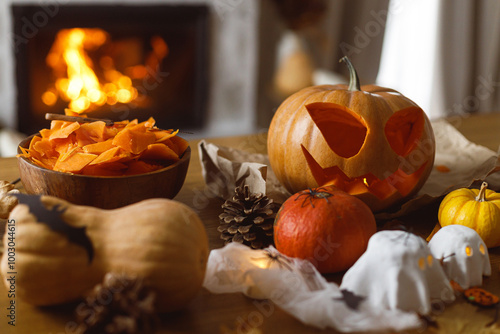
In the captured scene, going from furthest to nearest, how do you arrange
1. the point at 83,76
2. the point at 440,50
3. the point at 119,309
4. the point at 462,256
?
the point at 440,50
the point at 83,76
the point at 462,256
the point at 119,309

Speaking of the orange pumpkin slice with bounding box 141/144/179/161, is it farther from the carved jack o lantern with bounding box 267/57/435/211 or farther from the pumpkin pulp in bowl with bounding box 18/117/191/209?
the carved jack o lantern with bounding box 267/57/435/211

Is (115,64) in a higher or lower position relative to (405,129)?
lower

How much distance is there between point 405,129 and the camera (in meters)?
0.89

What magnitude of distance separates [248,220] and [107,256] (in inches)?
10.1

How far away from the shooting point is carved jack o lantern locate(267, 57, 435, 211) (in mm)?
829

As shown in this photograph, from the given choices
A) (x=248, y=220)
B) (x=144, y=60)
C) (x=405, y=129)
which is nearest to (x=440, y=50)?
(x=144, y=60)

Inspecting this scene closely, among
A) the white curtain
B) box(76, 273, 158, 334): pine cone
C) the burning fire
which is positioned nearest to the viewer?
box(76, 273, 158, 334): pine cone

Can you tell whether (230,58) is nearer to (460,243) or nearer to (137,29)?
(137,29)

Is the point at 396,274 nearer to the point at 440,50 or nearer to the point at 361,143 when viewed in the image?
the point at 361,143

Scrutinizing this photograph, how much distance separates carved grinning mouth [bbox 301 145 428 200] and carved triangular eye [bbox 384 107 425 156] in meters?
0.04

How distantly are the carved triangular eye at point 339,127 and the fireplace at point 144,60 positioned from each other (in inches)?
76.0

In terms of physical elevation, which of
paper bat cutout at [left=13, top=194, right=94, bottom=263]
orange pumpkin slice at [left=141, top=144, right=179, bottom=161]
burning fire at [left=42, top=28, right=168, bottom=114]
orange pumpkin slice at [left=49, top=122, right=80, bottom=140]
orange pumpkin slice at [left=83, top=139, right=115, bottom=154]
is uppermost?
orange pumpkin slice at [left=49, top=122, right=80, bottom=140]

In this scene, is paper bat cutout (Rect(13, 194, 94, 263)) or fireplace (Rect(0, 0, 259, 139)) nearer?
paper bat cutout (Rect(13, 194, 94, 263))

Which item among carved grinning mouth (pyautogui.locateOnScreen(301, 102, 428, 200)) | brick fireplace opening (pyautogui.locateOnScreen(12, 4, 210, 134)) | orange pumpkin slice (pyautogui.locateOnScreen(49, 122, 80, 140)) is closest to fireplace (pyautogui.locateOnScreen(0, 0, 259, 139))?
brick fireplace opening (pyautogui.locateOnScreen(12, 4, 210, 134))
